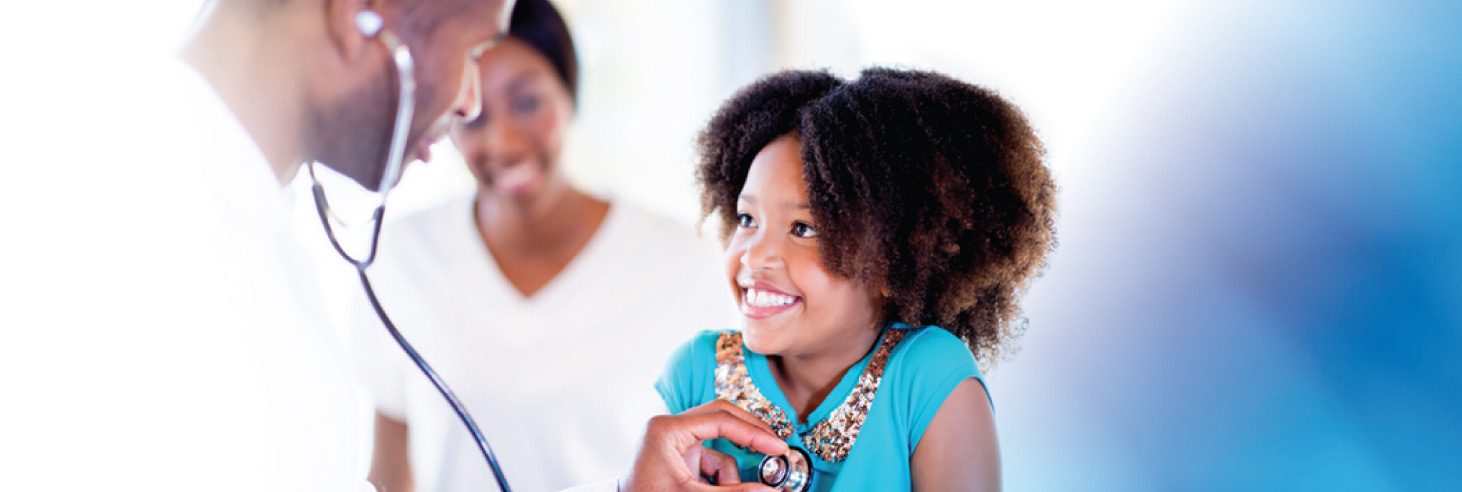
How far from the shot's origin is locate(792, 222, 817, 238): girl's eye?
871mm

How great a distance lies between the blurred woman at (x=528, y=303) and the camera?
1.38 m

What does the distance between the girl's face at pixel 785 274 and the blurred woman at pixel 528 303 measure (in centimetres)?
66

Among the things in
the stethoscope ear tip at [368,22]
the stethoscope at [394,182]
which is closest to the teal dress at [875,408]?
the stethoscope at [394,182]

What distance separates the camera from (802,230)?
876mm

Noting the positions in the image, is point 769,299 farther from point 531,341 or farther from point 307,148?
point 531,341

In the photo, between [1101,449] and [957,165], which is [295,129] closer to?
[957,165]

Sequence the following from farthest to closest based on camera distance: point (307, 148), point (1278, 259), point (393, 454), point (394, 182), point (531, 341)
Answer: point (531, 341) < point (393, 454) < point (394, 182) < point (307, 148) < point (1278, 259)

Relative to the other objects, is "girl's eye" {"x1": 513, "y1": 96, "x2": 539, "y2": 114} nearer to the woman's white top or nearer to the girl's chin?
the woman's white top

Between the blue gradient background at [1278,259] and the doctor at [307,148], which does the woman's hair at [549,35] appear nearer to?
the doctor at [307,148]

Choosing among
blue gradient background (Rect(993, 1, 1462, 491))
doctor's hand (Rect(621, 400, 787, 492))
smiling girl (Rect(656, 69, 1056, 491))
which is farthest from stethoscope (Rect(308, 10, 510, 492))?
blue gradient background (Rect(993, 1, 1462, 491))

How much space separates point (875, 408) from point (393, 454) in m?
0.82

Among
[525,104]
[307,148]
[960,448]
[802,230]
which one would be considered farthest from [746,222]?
[525,104]

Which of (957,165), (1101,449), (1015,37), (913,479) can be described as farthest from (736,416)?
(1015,37)

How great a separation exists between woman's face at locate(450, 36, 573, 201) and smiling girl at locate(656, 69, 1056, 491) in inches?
24.5
